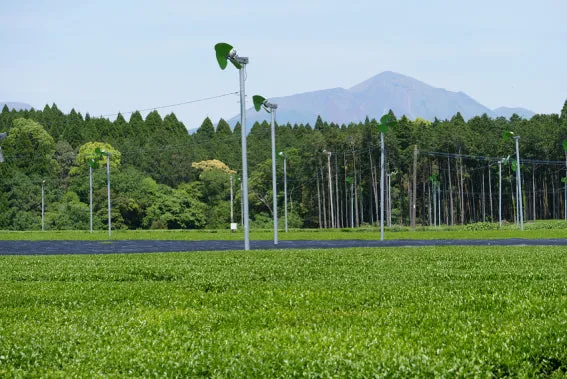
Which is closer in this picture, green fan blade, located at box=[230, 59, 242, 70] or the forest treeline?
green fan blade, located at box=[230, 59, 242, 70]

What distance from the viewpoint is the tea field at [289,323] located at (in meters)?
9.12

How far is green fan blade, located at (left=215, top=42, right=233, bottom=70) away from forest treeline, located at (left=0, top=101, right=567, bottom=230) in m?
72.4

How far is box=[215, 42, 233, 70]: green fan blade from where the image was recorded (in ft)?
106

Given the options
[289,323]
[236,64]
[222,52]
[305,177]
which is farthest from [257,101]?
[305,177]

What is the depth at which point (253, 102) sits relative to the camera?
40812mm

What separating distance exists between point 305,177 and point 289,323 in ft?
350

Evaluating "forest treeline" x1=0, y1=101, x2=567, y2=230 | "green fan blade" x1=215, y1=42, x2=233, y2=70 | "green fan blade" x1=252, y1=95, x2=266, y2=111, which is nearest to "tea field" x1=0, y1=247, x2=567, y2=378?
"green fan blade" x1=215, y1=42, x2=233, y2=70

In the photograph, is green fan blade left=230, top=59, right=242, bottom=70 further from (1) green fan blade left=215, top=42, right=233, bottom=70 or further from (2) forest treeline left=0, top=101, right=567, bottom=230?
(2) forest treeline left=0, top=101, right=567, bottom=230

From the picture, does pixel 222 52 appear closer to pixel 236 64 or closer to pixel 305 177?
pixel 236 64

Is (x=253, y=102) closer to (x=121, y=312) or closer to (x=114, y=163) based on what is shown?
(x=121, y=312)

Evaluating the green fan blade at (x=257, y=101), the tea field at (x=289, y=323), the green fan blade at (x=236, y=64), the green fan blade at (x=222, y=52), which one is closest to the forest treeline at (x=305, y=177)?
the green fan blade at (x=257, y=101)

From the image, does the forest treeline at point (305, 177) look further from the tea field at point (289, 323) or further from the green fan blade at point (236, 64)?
the tea field at point (289, 323)

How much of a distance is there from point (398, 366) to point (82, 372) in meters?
3.89

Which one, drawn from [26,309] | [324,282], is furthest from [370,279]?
[26,309]
